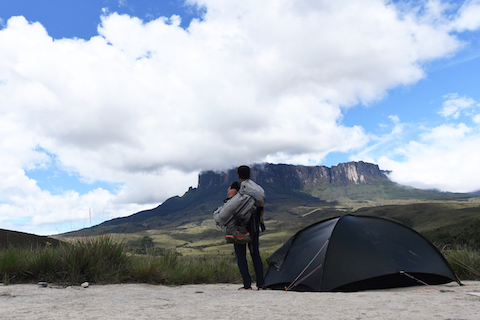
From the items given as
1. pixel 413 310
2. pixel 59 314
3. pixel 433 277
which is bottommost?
pixel 433 277

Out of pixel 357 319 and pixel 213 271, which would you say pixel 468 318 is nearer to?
pixel 357 319

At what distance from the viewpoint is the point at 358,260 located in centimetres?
677

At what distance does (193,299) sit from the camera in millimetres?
5027

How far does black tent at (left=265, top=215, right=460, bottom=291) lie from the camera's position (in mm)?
6551

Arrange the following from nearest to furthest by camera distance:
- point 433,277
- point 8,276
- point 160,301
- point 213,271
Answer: point 160,301, point 8,276, point 433,277, point 213,271

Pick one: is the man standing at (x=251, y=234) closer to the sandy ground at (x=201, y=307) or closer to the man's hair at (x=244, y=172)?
the man's hair at (x=244, y=172)

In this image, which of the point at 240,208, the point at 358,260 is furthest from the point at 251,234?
the point at 358,260

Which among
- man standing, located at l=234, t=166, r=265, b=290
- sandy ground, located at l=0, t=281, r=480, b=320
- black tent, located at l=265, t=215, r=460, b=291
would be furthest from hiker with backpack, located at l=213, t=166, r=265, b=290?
sandy ground, located at l=0, t=281, r=480, b=320

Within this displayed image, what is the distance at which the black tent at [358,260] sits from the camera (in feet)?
21.5

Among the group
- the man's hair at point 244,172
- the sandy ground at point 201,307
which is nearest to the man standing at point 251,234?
the man's hair at point 244,172

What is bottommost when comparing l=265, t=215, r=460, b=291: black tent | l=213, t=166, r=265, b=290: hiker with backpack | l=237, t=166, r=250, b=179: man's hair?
l=265, t=215, r=460, b=291: black tent

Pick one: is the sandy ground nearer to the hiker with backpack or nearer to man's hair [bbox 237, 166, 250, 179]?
the hiker with backpack

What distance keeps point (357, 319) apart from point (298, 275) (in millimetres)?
3744

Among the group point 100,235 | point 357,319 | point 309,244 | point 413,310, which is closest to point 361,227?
point 309,244
